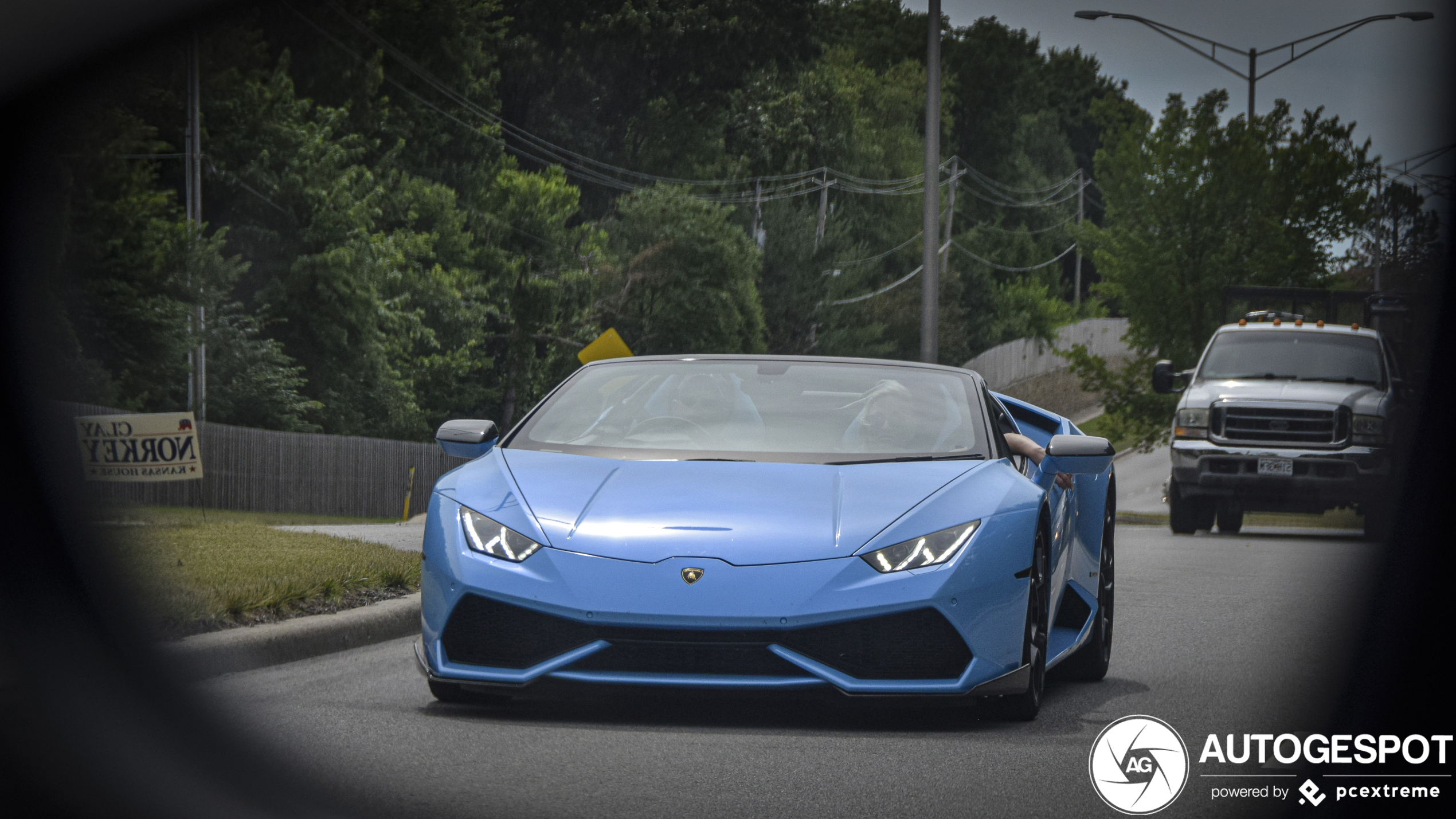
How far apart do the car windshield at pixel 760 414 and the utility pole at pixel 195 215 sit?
85.4ft

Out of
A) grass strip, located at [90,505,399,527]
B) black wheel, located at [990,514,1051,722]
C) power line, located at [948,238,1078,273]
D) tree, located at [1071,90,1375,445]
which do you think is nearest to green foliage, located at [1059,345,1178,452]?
tree, located at [1071,90,1375,445]

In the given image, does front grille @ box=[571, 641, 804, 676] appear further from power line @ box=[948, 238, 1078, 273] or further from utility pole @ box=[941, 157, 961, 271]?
power line @ box=[948, 238, 1078, 273]

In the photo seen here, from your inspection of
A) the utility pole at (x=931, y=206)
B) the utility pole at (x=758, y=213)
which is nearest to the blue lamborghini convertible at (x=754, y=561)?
the utility pole at (x=931, y=206)

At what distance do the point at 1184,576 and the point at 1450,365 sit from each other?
969cm

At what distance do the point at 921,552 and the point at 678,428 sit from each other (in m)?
1.49

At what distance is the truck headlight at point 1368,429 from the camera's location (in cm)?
1812

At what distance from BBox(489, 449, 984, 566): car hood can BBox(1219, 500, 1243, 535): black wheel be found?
15.3 meters

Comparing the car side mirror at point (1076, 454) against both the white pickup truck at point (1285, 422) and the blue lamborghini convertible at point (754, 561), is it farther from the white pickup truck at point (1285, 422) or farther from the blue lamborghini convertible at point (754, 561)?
the white pickup truck at point (1285, 422)

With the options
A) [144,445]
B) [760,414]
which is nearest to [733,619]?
[760,414]

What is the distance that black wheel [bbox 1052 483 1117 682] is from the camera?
753cm

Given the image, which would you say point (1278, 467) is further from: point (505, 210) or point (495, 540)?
point (505, 210)

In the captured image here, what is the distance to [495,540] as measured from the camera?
545 cm

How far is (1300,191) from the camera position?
33531mm

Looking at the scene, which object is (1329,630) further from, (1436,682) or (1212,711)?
(1212,711)
